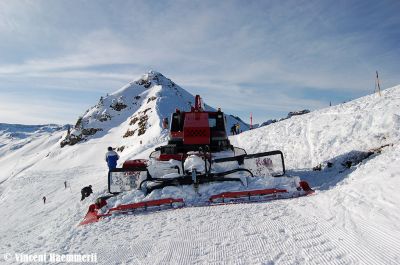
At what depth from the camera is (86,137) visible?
63.7 meters

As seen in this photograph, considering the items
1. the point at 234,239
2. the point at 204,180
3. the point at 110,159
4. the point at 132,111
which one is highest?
the point at 132,111

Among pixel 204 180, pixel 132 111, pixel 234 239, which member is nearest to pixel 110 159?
pixel 204 180

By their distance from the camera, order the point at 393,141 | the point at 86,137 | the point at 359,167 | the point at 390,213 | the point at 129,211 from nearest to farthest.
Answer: the point at 390,213, the point at 129,211, the point at 359,167, the point at 393,141, the point at 86,137

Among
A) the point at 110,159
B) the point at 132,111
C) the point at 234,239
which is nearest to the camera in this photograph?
the point at 234,239

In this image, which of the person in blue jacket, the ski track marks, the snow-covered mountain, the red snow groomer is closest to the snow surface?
the ski track marks

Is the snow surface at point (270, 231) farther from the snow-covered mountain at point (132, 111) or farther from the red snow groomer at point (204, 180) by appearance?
the snow-covered mountain at point (132, 111)

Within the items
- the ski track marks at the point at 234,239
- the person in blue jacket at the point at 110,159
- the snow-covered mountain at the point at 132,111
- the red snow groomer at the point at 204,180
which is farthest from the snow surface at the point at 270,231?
the snow-covered mountain at the point at 132,111

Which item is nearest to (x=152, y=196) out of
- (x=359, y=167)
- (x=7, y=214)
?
(x=359, y=167)

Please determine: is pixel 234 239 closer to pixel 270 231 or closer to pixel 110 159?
pixel 270 231

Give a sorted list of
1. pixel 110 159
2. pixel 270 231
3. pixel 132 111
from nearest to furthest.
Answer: pixel 270 231
pixel 110 159
pixel 132 111

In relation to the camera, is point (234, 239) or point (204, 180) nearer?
point (234, 239)

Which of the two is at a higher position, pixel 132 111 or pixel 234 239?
pixel 132 111

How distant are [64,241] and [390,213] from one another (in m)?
5.81

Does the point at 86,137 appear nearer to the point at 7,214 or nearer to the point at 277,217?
the point at 7,214
